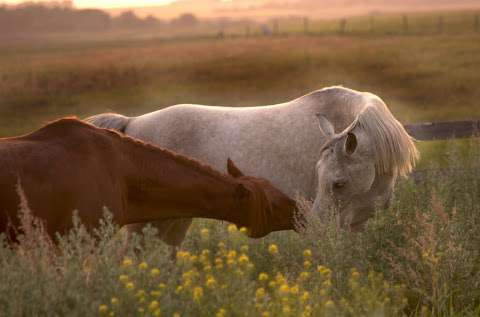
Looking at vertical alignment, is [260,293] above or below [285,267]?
above

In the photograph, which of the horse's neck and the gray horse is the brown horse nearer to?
the horse's neck

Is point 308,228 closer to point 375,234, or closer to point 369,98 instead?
point 375,234

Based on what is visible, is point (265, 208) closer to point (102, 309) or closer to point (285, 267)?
point (285, 267)

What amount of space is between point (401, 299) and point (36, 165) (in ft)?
9.04

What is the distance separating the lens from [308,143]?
22.9ft

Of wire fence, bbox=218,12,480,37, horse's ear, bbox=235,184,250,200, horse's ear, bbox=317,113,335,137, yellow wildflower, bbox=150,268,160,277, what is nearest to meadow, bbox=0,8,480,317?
yellow wildflower, bbox=150,268,160,277

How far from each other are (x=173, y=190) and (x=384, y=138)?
1.91 metres

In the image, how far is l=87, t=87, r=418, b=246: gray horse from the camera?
6367 millimetres

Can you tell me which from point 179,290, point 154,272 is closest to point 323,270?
point 179,290

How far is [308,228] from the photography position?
5617 mm

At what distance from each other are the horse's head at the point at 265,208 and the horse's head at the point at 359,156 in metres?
0.39

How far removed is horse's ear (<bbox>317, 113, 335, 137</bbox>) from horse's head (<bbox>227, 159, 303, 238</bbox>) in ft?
2.46

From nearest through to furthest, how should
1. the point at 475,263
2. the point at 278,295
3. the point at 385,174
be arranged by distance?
1. the point at 278,295
2. the point at 475,263
3. the point at 385,174

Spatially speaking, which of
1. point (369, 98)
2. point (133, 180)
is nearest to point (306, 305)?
point (133, 180)
